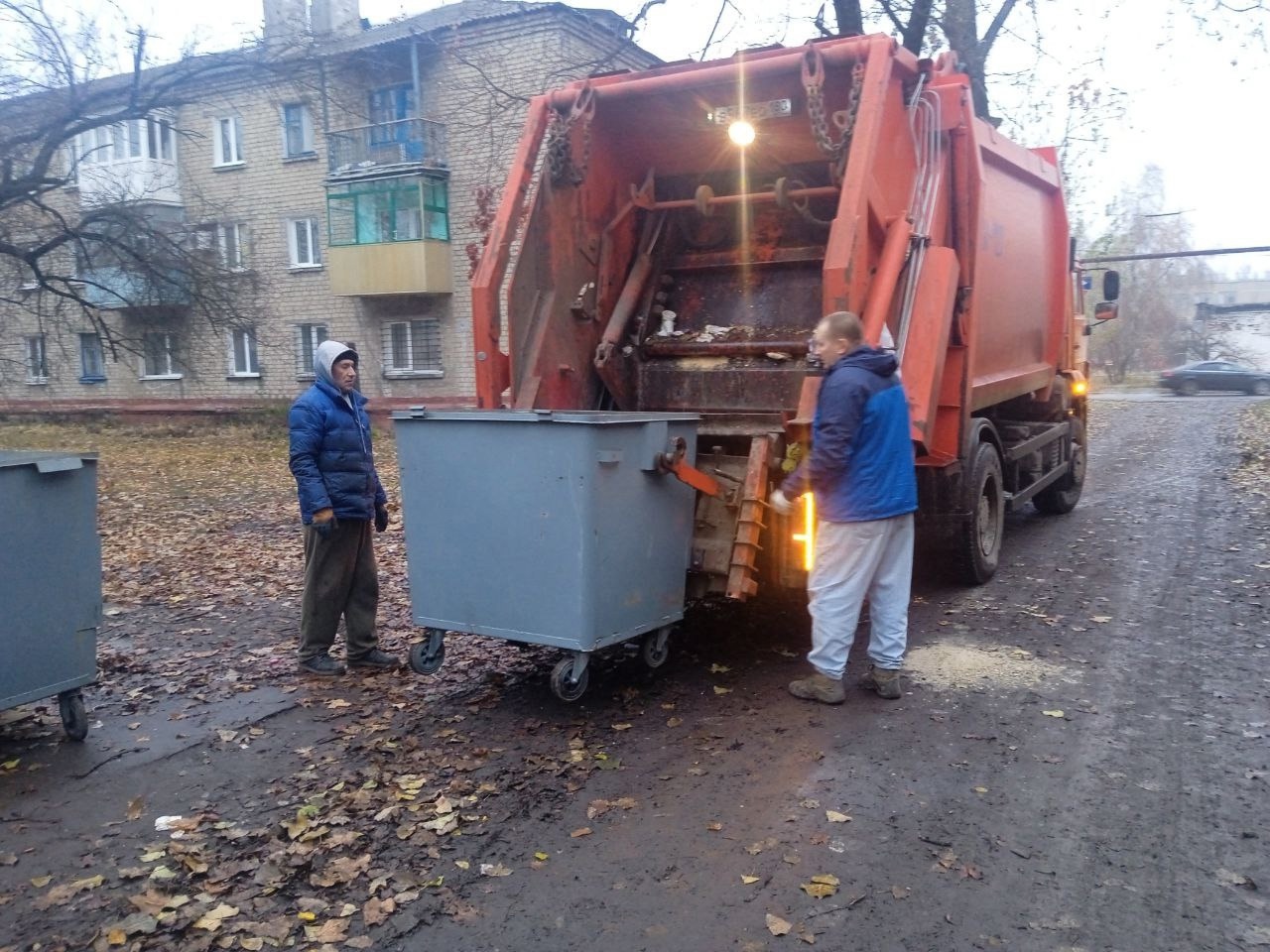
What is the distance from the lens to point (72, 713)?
4.61 meters

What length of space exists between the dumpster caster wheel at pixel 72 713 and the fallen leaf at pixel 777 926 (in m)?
3.10

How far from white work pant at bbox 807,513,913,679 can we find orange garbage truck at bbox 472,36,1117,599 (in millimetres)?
298

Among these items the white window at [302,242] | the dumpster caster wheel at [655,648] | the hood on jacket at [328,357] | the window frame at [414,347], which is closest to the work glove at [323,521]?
the hood on jacket at [328,357]

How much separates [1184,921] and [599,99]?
480 cm

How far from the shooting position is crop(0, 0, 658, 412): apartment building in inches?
757

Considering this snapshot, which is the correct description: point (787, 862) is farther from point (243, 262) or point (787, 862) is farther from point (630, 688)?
point (243, 262)

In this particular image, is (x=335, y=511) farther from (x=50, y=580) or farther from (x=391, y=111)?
(x=391, y=111)

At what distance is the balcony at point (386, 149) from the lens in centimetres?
2225

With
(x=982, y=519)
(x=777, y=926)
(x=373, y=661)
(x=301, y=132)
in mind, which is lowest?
(x=777, y=926)

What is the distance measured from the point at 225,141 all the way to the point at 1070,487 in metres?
22.8

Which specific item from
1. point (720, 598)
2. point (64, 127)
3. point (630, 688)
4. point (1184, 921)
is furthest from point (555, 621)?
point (64, 127)

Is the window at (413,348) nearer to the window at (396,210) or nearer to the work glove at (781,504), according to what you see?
the window at (396,210)

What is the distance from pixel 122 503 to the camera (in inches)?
490

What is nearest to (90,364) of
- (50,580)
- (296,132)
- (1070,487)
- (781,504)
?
(296,132)
